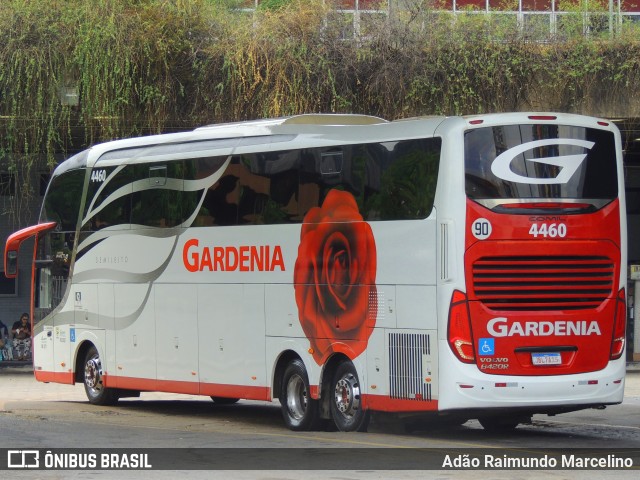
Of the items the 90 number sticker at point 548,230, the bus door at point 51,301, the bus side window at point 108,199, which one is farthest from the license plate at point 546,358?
the bus door at point 51,301

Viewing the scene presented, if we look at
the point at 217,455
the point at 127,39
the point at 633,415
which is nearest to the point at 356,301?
the point at 217,455

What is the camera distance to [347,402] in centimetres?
1581

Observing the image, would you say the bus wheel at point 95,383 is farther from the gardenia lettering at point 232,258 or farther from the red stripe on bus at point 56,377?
the gardenia lettering at point 232,258

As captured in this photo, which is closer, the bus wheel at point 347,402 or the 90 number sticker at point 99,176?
the bus wheel at point 347,402

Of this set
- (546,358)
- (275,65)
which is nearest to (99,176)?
(275,65)

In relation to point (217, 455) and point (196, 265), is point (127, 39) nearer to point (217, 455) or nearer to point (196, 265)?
point (196, 265)

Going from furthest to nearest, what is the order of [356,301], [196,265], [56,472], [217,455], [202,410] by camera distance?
[202,410] < [196,265] < [356,301] < [217,455] < [56,472]

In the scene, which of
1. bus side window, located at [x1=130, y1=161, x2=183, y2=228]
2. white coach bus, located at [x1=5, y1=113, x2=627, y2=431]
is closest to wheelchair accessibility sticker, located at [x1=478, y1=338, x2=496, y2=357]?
white coach bus, located at [x1=5, y1=113, x2=627, y2=431]

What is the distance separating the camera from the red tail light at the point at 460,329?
14.3m

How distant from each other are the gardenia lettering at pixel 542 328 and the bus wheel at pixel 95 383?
859cm

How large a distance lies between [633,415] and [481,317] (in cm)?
591

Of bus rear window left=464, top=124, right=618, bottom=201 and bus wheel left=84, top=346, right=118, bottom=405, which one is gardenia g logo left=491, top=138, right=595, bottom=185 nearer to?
bus rear window left=464, top=124, right=618, bottom=201

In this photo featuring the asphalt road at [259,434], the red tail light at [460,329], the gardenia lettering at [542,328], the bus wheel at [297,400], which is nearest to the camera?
the asphalt road at [259,434]

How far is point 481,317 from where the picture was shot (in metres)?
14.4
